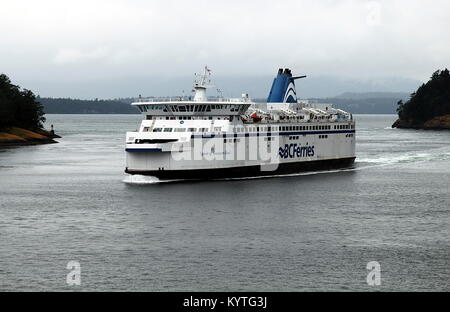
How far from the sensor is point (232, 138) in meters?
56.4

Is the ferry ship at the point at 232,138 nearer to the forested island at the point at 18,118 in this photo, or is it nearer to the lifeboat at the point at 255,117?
the lifeboat at the point at 255,117

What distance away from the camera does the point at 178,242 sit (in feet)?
113

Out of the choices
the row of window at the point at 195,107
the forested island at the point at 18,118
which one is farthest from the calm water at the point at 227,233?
the forested island at the point at 18,118

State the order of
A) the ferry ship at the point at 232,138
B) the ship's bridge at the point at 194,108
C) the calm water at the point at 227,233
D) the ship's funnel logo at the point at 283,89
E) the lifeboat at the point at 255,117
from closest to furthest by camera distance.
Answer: the calm water at the point at 227,233 → the ferry ship at the point at 232,138 → the ship's bridge at the point at 194,108 → the lifeboat at the point at 255,117 → the ship's funnel logo at the point at 283,89

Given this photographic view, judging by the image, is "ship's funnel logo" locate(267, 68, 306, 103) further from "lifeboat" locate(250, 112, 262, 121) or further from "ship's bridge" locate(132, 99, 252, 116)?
"ship's bridge" locate(132, 99, 252, 116)

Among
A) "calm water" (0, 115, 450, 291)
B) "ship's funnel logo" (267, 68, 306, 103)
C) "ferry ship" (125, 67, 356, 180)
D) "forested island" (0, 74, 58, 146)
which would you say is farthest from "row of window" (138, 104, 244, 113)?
"forested island" (0, 74, 58, 146)

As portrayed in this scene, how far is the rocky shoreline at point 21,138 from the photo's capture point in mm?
112250

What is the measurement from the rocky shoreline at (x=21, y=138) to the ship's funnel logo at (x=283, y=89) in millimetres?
54077

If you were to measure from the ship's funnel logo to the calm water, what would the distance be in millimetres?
11958

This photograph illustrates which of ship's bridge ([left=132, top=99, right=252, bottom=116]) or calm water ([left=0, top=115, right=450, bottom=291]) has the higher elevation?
ship's bridge ([left=132, top=99, right=252, bottom=116])

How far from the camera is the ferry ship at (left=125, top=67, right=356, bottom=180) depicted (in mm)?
53156

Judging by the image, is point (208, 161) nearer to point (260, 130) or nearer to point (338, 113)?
point (260, 130)

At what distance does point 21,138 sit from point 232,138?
68346mm
